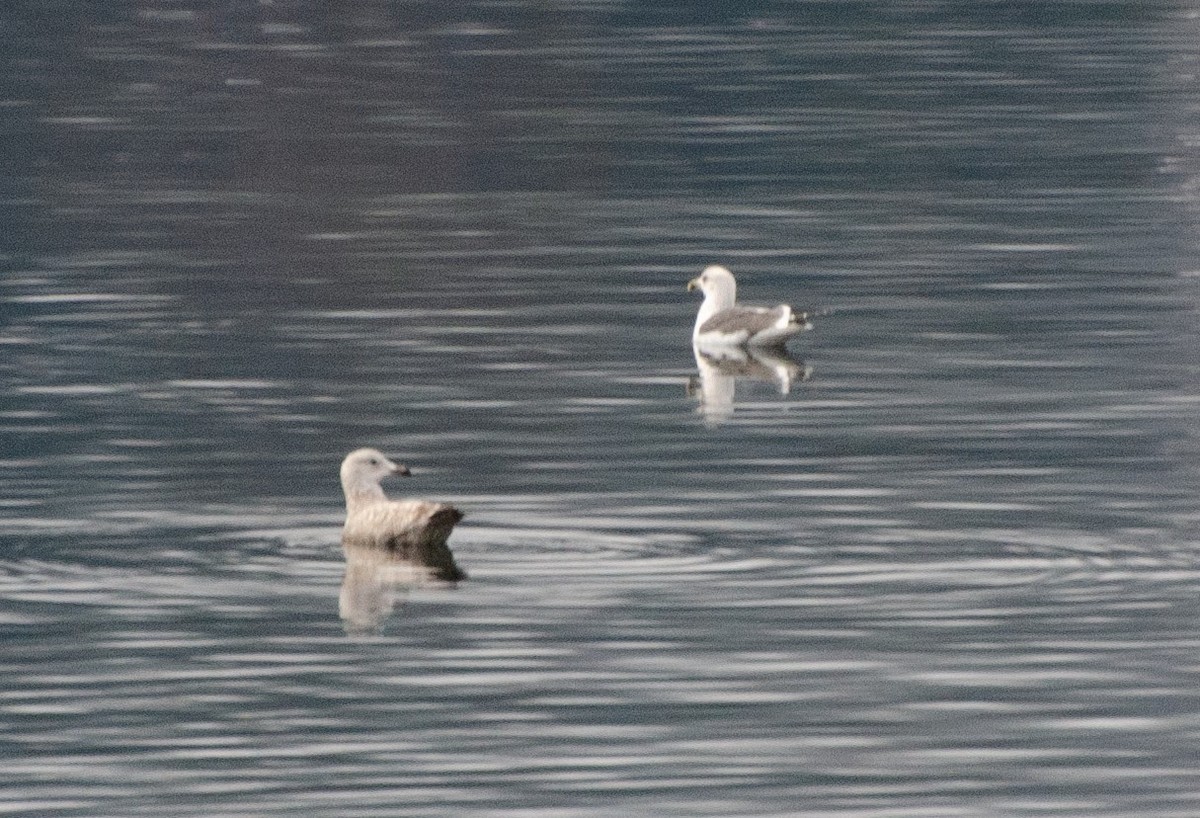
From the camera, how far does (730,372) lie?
3391 cm

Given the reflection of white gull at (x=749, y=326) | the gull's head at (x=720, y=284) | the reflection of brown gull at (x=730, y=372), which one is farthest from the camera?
the gull's head at (x=720, y=284)

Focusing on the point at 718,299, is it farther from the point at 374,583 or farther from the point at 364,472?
the point at 374,583

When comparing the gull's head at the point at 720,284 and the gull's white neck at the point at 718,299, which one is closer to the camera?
the gull's white neck at the point at 718,299

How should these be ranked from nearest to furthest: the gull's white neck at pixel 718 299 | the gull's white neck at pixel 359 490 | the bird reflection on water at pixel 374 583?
1. the bird reflection on water at pixel 374 583
2. the gull's white neck at pixel 359 490
3. the gull's white neck at pixel 718 299

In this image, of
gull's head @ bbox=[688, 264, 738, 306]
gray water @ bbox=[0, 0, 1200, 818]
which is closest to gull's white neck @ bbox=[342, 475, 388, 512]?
gray water @ bbox=[0, 0, 1200, 818]

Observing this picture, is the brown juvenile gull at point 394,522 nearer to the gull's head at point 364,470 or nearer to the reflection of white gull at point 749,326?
the gull's head at point 364,470

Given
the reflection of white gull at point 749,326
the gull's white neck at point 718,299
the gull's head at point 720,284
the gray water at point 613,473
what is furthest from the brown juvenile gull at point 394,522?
the gull's head at point 720,284

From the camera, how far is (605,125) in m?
63.5

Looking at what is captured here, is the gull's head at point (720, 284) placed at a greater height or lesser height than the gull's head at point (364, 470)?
greater

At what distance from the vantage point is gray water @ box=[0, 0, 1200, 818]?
18688 mm

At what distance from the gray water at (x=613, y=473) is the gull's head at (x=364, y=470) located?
523mm

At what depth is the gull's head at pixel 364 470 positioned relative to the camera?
78.8 feet

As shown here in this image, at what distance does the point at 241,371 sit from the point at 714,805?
16.7 m

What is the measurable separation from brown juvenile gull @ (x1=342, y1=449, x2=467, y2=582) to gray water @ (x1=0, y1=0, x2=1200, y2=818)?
373 millimetres
